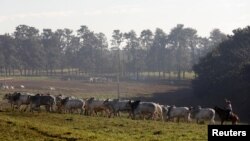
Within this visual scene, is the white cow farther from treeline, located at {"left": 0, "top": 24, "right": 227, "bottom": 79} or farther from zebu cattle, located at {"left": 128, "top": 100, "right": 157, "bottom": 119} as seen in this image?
treeline, located at {"left": 0, "top": 24, "right": 227, "bottom": 79}

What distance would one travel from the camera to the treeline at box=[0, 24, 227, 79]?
6033 inches

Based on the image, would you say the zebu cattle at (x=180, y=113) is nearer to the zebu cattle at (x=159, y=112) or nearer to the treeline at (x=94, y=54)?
the zebu cattle at (x=159, y=112)

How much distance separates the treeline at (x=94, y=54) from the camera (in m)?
153

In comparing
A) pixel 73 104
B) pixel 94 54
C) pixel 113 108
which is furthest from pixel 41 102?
pixel 94 54

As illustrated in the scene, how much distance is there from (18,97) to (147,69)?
12548 centimetres

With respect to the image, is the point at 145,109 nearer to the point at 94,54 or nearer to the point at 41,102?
the point at 41,102

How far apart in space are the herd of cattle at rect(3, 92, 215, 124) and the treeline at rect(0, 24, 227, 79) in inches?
3862

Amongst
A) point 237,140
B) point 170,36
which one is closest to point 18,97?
point 237,140

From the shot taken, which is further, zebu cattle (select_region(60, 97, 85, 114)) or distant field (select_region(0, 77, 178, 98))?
distant field (select_region(0, 77, 178, 98))

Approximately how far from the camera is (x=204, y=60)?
81812mm

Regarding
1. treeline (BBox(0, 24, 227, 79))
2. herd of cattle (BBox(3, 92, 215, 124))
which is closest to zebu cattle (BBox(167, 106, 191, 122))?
herd of cattle (BBox(3, 92, 215, 124))

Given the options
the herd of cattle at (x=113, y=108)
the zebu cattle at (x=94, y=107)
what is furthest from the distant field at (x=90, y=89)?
the zebu cattle at (x=94, y=107)

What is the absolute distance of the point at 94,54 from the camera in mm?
187375

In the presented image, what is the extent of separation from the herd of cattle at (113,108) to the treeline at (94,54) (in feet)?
322
